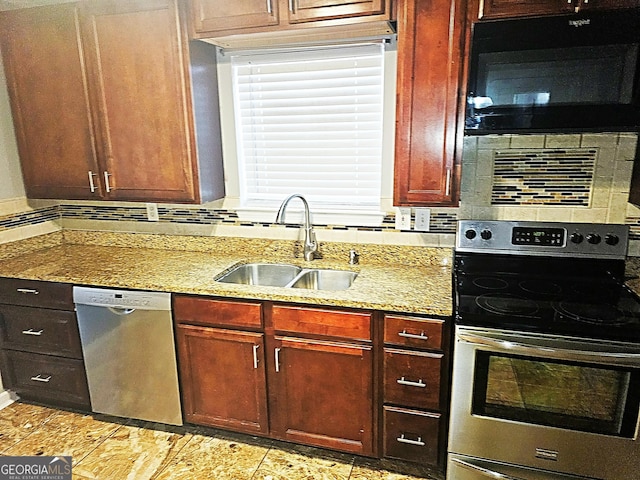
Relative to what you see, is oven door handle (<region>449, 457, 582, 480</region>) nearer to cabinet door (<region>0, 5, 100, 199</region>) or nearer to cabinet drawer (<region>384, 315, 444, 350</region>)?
cabinet drawer (<region>384, 315, 444, 350</region>)

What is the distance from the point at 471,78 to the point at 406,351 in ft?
3.82

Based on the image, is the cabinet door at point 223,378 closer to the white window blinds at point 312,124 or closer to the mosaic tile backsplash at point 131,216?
the mosaic tile backsplash at point 131,216

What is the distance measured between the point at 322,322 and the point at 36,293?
1584 mm

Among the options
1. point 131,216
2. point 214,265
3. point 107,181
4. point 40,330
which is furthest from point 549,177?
point 40,330

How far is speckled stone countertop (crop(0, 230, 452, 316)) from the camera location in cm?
193

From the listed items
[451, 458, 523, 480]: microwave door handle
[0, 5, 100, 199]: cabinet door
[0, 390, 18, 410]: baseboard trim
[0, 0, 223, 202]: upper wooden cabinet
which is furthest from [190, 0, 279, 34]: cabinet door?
[0, 390, 18, 410]: baseboard trim

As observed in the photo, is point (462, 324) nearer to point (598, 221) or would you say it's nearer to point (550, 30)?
point (598, 221)

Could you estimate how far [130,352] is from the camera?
226 centimetres

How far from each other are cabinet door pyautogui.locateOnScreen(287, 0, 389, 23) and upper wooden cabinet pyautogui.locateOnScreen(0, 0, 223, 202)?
0.58m

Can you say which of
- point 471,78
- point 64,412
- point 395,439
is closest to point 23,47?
point 64,412

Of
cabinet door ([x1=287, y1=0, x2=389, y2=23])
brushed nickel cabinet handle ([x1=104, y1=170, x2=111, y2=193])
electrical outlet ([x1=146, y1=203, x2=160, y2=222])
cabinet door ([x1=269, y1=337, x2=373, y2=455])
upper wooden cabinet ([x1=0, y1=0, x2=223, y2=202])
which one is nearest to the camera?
cabinet door ([x1=287, y1=0, x2=389, y2=23])

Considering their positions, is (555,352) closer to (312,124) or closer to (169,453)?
(312,124)

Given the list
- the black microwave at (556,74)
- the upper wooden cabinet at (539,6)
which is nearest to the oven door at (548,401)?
the black microwave at (556,74)

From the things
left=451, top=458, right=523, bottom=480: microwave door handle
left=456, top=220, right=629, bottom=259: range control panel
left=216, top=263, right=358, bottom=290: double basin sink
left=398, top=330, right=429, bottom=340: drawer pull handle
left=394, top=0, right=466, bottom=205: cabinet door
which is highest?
left=394, top=0, right=466, bottom=205: cabinet door
